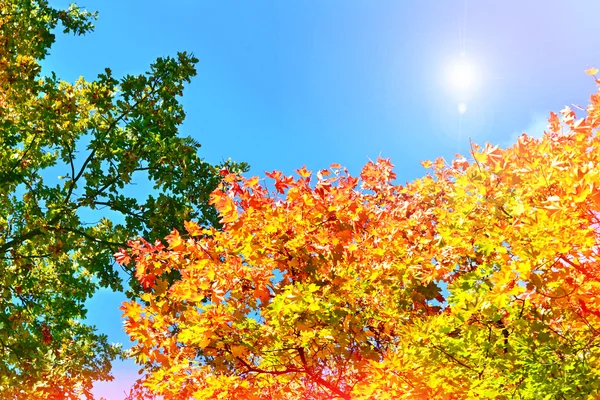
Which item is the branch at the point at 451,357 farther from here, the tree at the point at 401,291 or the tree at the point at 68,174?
the tree at the point at 68,174

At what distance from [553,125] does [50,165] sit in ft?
43.7

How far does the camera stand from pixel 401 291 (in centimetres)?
609

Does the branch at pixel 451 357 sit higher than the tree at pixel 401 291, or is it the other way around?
the tree at pixel 401 291

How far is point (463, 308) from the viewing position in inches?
178

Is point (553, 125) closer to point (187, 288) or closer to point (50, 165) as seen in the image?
point (187, 288)

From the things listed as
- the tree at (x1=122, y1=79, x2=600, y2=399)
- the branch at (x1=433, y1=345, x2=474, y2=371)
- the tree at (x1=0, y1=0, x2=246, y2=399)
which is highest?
the tree at (x1=0, y1=0, x2=246, y2=399)

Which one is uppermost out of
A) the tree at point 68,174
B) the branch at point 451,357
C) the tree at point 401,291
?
the tree at point 68,174

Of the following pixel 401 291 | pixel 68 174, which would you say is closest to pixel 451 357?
pixel 401 291

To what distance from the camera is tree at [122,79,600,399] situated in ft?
13.7

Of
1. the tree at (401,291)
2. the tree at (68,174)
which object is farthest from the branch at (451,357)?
the tree at (68,174)

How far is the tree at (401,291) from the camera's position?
417 centimetres

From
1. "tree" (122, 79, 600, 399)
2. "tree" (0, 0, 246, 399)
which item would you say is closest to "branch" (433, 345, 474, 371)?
"tree" (122, 79, 600, 399)

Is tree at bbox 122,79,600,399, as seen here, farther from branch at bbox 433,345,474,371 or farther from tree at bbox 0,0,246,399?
tree at bbox 0,0,246,399

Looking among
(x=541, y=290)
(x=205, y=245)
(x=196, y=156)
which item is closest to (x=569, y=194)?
(x=541, y=290)
